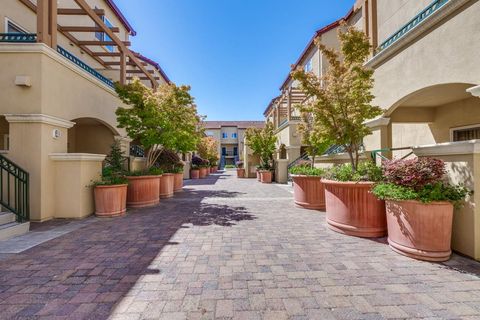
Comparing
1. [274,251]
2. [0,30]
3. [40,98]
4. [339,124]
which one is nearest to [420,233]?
[274,251]

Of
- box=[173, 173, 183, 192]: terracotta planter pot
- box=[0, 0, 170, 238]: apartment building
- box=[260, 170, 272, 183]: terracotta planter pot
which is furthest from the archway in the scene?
box=[260, 170, 272, 183]: terracotta planter pot

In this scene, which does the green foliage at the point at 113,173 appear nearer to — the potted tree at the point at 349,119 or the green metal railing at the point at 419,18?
the potted tree at the point at 349,119

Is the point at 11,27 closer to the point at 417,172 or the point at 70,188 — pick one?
the point at 70,188

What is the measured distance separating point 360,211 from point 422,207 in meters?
1.33

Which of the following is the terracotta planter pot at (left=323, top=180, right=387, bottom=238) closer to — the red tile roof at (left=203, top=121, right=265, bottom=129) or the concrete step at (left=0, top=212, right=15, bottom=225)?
the concrete step at (left=0, top=212, right=15, bottom=225)

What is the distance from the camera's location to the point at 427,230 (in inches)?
153

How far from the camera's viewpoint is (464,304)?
2.74m

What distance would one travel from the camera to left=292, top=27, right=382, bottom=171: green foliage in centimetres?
568

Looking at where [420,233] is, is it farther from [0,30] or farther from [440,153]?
[0,30]

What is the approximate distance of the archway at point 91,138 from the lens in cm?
1085

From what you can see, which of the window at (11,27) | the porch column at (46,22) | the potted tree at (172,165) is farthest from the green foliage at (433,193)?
the window at (11,27)

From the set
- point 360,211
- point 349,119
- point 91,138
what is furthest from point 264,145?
point 360,211

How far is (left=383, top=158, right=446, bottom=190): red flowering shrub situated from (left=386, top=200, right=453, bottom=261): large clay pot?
37cm

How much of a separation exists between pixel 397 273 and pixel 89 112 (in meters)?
10.0
